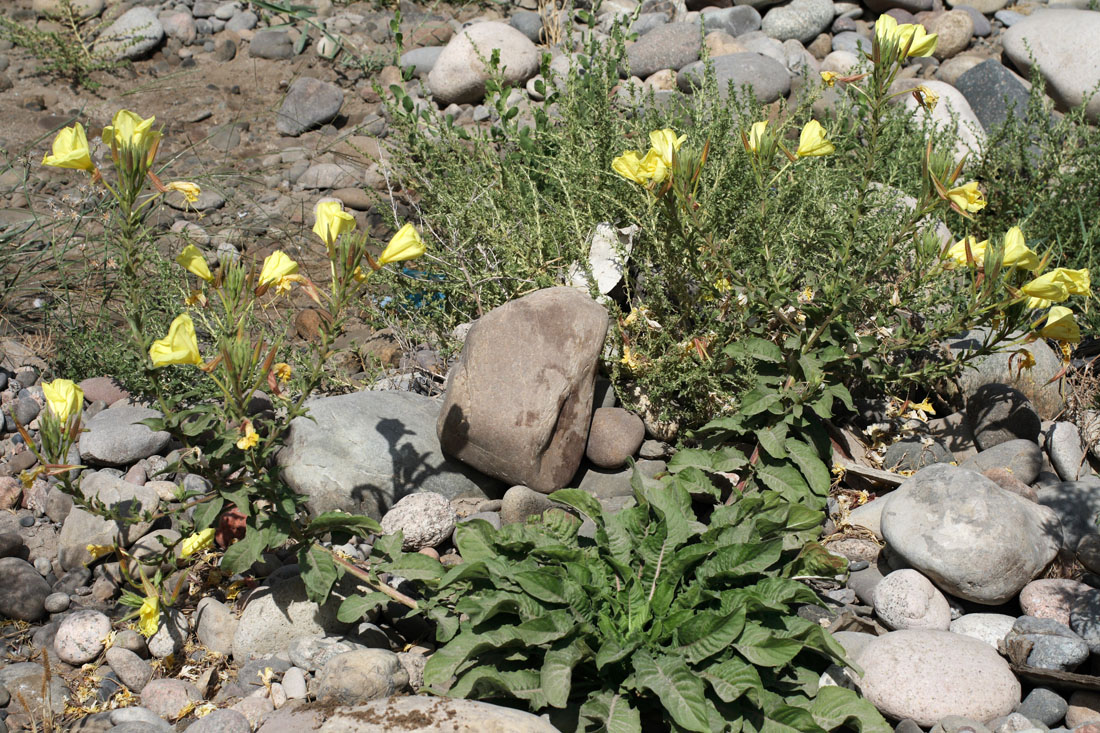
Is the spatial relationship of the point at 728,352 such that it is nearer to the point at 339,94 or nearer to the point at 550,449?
the point at 550,449

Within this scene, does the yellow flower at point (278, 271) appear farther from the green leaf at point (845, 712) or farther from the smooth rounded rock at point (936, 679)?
the smooth rounded rock at point (936, 679)

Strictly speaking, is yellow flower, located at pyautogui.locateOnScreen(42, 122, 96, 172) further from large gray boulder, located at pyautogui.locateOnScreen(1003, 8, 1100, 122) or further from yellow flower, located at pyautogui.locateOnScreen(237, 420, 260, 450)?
large gray boulder, located at pyautogui.locateOnScreen(1003, 8, 1100, 122)

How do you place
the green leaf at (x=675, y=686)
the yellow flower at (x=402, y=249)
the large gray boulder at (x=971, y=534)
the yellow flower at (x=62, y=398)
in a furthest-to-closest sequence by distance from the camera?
the large gray boulder at (x=971, y=534)
the yellow flower at (x=402, y=249)
the yellow flower at (x=62, y=398)
the green leaf at (x=675, y=686)

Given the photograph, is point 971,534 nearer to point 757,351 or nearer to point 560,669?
point 757,351

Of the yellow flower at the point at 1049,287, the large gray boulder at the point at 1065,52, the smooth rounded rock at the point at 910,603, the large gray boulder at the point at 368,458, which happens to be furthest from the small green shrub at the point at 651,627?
the large gray boulder at the point at 1065,52

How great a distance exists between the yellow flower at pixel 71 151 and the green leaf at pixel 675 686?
7.03 ft

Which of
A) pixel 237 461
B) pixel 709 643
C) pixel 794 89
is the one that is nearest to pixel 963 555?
pixel 709 643

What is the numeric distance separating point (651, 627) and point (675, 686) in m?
0.32

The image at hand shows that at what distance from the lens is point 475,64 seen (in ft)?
21.9

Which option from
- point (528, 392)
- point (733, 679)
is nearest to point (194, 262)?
point (528, 392)

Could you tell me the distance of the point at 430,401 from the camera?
4172mm

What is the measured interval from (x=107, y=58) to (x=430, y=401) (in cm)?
481

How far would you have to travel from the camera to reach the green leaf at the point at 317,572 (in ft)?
9.61

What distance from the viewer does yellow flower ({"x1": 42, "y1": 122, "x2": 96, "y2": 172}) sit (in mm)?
2627
